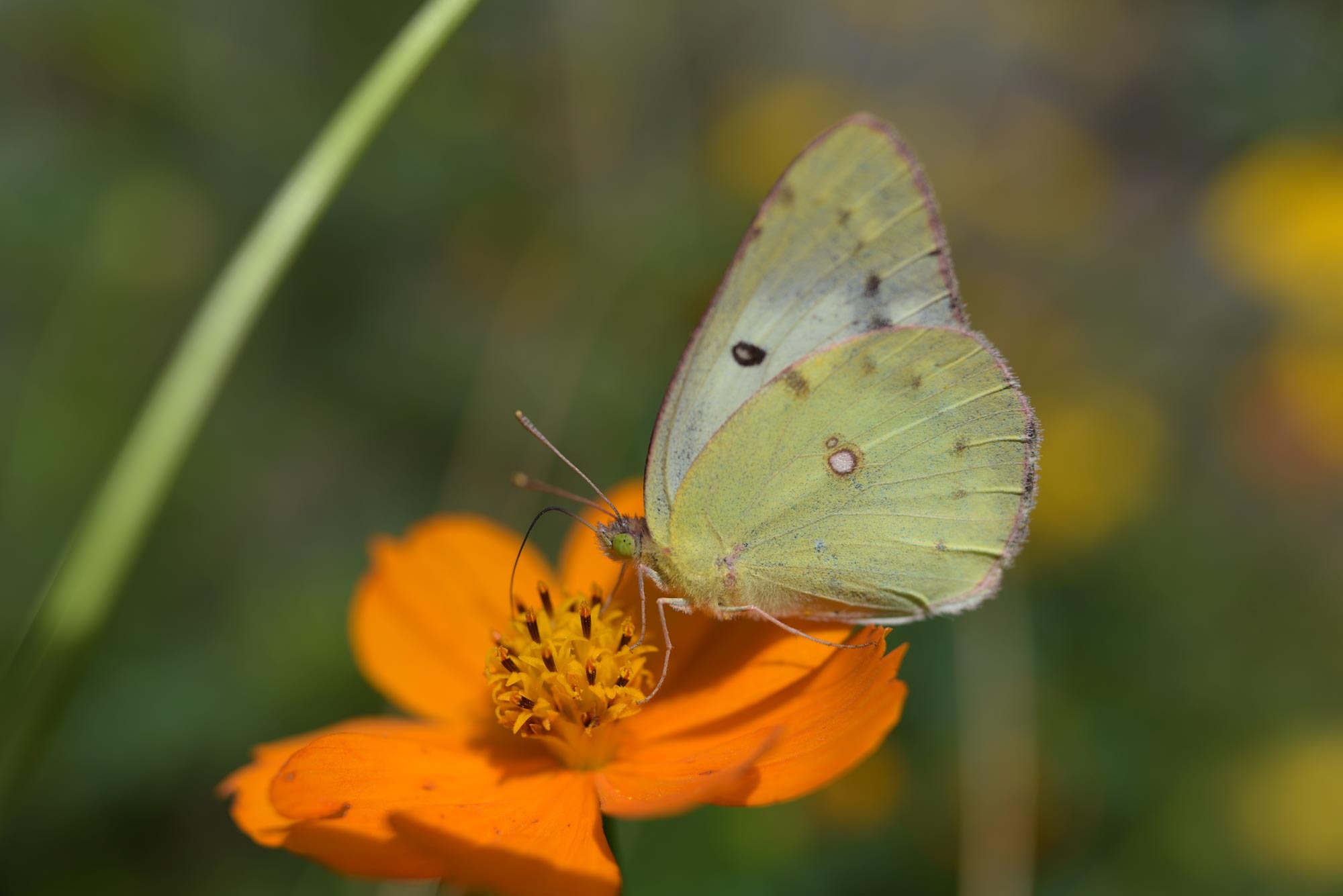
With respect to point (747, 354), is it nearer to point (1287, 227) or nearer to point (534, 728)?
point (534, 728)

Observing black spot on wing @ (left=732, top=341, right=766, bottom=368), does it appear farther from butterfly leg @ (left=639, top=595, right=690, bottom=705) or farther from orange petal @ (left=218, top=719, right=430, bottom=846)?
orange petal @ (left=218, top=719, right=430, bottom=846)

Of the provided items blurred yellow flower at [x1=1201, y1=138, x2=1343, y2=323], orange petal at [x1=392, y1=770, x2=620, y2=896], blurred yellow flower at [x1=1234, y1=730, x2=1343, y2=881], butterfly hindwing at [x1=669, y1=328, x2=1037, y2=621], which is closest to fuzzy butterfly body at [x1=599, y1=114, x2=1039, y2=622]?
butterfly hindwing at [x1=669, y1=328, x2=1037, y2=621]

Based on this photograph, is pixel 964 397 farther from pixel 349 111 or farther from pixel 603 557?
pixel 349 111

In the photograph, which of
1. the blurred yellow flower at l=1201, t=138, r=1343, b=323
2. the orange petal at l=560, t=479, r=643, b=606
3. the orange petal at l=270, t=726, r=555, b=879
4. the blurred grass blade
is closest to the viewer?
the blurred grass blade

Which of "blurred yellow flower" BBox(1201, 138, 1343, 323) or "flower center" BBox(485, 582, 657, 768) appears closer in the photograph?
"flower center" BBox(485, 582, 657, 768)

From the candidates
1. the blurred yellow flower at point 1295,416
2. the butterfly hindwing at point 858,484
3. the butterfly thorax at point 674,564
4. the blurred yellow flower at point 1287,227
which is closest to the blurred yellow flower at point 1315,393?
the blurred yellow flower at point 1295,416

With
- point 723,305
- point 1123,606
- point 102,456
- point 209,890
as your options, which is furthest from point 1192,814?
point 102,456

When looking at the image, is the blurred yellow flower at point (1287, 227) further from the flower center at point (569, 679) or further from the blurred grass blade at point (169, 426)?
the blurred grass blade at point (169, 426)
